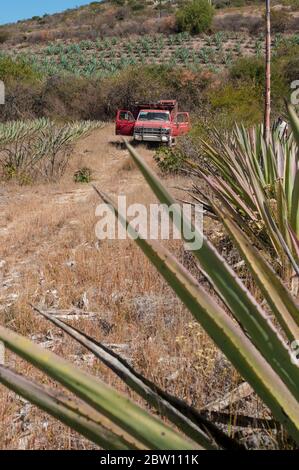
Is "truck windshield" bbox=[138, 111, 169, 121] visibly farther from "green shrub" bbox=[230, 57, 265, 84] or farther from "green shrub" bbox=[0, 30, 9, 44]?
"green shrub" bbox=[0, 30, 9, 44]

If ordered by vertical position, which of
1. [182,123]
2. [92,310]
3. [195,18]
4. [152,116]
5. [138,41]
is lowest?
[92,310]

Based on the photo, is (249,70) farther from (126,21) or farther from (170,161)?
(126,21)

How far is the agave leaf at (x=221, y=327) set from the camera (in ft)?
3.55

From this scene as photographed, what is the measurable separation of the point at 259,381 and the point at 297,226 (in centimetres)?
209

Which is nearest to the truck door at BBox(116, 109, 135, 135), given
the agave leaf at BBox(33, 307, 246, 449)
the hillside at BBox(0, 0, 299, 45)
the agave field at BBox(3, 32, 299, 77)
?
the agave field at BBox(3, 32, 299, 77)

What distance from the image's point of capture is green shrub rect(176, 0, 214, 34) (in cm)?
4778

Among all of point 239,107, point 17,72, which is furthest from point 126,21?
point 239,107

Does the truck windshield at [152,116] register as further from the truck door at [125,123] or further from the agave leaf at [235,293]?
the agave leaf at [235,293]

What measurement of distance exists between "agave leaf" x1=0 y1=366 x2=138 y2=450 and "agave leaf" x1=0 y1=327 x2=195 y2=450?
28 millimetres

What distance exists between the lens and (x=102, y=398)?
1.05 metres

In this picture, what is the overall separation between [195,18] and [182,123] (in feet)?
110

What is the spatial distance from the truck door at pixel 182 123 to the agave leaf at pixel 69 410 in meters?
17.4

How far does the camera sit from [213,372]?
2730 mm
